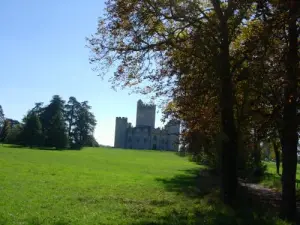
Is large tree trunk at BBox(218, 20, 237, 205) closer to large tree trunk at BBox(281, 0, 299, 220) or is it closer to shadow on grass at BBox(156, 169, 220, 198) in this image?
large tree trunk at BBox(281, 0, 299, 220)

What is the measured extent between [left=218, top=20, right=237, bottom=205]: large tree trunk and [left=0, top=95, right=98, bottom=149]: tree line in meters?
97.3

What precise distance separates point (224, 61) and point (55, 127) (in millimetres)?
101269

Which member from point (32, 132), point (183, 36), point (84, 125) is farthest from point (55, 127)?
point (183, 36)

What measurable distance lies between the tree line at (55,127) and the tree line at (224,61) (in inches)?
3779

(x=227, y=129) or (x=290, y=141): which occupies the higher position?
(x=227, y=129)

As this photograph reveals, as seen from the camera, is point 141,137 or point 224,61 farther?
point 141,137

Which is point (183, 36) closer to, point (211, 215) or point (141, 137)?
point (211, 215)

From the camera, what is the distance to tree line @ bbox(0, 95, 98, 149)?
110688mm

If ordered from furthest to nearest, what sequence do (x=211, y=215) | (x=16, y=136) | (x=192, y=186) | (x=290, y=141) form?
(x=16, y=136), (x=192, y=186), (x=290, y=141), (x=211, y=215)

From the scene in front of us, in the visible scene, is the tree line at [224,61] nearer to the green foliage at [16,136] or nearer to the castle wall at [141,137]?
the green foliage at [16,136]

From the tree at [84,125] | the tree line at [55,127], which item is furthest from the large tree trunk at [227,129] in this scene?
the tree at [84,125]

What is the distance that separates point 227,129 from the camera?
17312mm

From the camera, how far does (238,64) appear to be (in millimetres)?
16531

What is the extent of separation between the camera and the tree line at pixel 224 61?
46.0 ft
